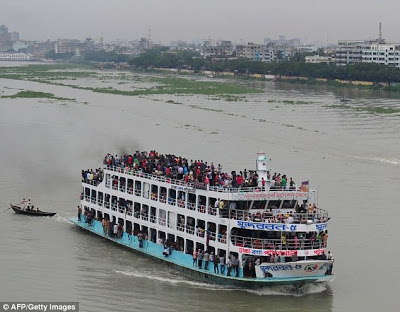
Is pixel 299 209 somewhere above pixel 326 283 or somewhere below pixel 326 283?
above

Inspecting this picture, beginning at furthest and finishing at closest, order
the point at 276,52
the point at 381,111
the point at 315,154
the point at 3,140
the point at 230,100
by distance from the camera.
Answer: the point at 276,52
the point at 230,100
the point at 381,111
the point at 3,140
the point at 315,154

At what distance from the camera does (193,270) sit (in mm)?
22375

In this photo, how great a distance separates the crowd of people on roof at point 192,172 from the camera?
73.5 feet

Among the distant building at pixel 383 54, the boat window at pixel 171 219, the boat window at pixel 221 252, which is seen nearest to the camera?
the boat window at pixel 221 252

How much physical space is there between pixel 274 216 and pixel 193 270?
2.77 meters

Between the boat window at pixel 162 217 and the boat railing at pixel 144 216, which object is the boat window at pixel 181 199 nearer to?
the boat window at pixel 162 217

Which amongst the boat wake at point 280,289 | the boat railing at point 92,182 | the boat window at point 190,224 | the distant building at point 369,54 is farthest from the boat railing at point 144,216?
the distant building at point 369,54

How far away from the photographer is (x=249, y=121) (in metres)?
59.0

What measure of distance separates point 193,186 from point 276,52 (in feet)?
547

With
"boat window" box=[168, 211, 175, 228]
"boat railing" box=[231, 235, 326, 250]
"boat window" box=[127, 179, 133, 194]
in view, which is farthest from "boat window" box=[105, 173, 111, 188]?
"boat railing" box=[231, 235, 326, 250]

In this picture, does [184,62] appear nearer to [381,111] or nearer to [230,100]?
[230,100]

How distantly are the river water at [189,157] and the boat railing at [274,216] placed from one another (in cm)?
175

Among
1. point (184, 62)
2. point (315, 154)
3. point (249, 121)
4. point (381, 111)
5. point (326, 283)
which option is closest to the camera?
point (326, 283)

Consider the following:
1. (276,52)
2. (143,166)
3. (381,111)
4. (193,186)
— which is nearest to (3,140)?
(143,166)
